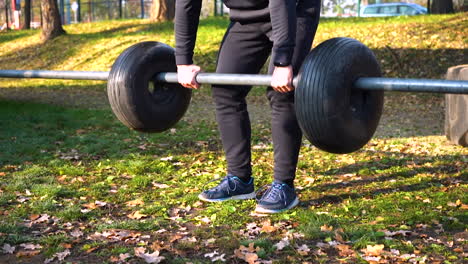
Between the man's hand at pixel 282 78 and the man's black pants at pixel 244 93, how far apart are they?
8.1 inches

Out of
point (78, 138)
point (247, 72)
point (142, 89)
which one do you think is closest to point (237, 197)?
point (247, 72)

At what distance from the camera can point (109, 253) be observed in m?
3.28

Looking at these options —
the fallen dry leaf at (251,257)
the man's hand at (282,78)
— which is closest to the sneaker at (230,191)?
the man's hand at (282,78)

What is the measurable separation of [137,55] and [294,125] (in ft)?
3.69

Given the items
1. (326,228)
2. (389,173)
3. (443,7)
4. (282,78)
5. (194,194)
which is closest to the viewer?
(282,78)

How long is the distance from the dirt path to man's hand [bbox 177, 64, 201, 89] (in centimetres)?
413

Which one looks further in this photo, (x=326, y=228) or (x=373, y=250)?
(x=326, y=228)

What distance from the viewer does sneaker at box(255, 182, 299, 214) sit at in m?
3.91

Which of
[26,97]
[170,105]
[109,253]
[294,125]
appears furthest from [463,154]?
[26,97]

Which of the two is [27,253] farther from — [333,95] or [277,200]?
[333,95]

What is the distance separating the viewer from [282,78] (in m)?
3.47

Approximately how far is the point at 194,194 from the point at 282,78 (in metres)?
1.39

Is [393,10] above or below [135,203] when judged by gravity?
above

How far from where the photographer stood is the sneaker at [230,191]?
4.20 meters
